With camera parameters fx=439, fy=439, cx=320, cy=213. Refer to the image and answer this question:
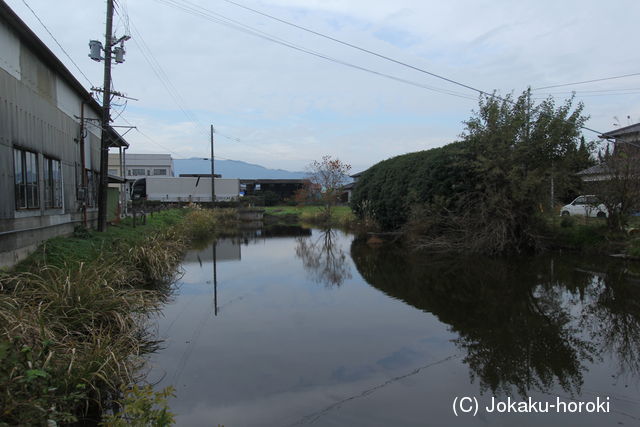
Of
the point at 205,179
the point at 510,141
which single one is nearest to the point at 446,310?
the point at 510,141

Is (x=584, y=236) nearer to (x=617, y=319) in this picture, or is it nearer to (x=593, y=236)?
(x=593, y=236)

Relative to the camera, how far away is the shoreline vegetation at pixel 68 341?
318cm

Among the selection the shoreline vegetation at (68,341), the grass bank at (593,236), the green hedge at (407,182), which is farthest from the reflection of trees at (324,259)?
the grass bank at (593,236)

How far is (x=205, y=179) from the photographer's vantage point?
44000 millimetres

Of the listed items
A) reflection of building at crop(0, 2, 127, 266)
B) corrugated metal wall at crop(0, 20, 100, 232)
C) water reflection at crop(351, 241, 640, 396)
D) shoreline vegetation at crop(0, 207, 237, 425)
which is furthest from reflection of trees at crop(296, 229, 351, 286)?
corrugated metal wall at crop(0, 20, 100, 232)

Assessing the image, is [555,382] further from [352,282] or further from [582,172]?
[582,172]

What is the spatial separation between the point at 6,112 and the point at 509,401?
928 centimetres

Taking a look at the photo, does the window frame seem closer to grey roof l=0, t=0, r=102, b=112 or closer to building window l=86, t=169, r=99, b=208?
grey roof l=0, t=0, r=102, b=112

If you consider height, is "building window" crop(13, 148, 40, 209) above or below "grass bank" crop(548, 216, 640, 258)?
above

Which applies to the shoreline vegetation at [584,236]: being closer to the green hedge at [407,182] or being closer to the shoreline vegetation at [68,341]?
the green hedge at [407,182]

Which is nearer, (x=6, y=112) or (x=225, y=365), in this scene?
(x=225, y=365)

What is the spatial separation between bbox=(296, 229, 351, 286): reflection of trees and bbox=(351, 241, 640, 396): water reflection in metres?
0.71

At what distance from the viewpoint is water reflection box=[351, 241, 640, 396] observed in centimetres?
529

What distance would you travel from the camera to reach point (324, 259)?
1518 cm
